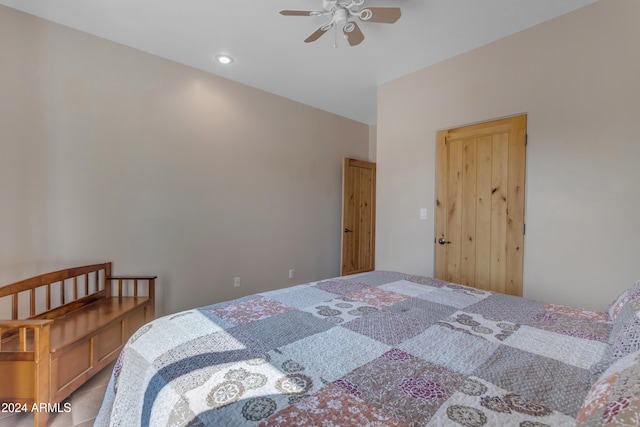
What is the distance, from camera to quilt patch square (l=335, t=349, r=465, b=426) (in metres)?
0.71

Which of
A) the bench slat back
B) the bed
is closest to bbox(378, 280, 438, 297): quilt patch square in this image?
the bed

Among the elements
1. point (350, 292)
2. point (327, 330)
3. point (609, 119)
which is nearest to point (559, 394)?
point (327, 330)

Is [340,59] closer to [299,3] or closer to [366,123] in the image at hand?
[299,3]

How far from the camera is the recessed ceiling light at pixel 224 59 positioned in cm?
277

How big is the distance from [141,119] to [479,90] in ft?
10.3

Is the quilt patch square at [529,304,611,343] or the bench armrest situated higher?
the quilt patch square at [529,304,611,343]

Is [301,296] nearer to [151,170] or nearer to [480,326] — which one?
[480,326]

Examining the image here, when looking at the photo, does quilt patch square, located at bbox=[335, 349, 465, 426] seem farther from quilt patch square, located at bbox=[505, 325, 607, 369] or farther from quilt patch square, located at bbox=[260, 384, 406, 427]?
quilt patch square, located at bbox=[505, 325, 607, 369]

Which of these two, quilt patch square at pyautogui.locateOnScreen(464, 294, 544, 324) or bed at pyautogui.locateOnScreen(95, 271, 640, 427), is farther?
quilt patch square at pyautogui.locateOnScreen(464, 294, 544, 324)

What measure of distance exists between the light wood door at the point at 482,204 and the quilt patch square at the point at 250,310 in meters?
1.93

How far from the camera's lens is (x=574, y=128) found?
2.06 metres

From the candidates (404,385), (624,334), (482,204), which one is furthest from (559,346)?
(482,204)

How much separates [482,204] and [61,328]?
3.31 metres

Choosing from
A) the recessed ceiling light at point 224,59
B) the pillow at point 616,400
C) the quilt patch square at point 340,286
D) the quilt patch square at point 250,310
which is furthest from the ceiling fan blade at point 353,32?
the pillow at point 616,400
